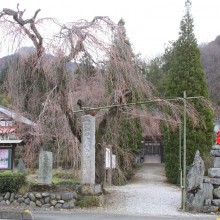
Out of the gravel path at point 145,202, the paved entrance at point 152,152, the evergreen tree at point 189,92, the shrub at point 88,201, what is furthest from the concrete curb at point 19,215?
the paved entrance at point 152,152

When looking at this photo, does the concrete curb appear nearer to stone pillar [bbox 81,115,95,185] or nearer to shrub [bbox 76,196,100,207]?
shrub [bbox 76,196,100,207]

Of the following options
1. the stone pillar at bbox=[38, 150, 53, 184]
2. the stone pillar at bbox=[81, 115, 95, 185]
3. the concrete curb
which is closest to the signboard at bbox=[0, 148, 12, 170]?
the stone pillar at bbox=[38, 150, 53, 184]

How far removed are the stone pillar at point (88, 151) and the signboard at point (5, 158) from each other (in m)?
4.65

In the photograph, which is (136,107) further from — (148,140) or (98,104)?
(148,140)

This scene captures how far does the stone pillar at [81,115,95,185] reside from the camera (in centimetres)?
1169

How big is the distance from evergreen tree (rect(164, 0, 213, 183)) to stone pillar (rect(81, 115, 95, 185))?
8064 millimetres

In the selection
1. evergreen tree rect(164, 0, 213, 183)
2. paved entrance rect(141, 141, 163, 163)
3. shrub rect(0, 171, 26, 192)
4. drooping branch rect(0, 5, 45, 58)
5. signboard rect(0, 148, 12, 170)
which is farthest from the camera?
paved entrance rect(141, 141, 163, 163)

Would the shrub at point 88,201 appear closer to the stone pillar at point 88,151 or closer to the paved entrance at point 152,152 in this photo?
the stone pillar at point 88,151

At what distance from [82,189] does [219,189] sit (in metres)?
4.36

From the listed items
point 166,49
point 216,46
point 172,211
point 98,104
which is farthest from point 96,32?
point 216,46

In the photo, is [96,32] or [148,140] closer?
[96,32]

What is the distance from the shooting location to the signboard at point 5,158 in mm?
14961

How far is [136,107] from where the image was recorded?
13.4 m

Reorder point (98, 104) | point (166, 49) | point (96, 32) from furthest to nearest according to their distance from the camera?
point (166, 49), point (98, 104), point (96, 32)
